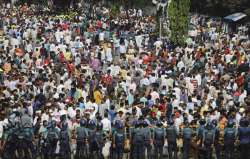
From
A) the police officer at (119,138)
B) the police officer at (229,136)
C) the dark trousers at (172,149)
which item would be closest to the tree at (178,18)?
the dark trousers at (172,149)

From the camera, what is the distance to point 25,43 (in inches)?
1195

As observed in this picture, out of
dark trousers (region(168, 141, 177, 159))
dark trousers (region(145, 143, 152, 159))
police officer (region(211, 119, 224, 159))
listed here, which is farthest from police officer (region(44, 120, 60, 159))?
police officer (region(211, 119, 224, 159))

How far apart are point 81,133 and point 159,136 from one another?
231 centimetres

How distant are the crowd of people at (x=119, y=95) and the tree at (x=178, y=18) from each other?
101 centimetres

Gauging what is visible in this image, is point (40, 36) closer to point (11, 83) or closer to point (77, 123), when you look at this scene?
point (11, 83)

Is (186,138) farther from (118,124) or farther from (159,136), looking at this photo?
(118,124)

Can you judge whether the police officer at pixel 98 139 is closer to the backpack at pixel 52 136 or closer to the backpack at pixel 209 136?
the backpack at pixel 52 136

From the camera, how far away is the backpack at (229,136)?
1809 centimetres

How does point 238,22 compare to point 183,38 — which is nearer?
point 183,38

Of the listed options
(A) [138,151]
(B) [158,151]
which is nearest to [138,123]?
(A) [138,151]

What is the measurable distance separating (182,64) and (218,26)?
16.3 meters

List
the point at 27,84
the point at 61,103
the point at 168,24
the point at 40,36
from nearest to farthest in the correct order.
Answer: the point at 61,103 → the point at 27,84 → the point at 40,36 → the point at 168,24

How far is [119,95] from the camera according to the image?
22062mm

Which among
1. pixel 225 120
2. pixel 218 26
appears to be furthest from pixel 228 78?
pixel 218 26
